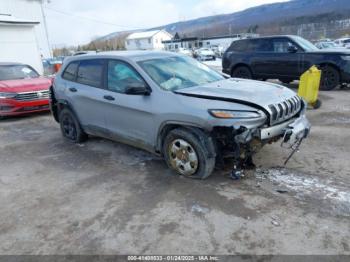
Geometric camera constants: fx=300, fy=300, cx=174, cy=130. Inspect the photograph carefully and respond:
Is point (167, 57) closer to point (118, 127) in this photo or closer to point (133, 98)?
point (133, 98)

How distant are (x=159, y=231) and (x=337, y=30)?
7943 cm

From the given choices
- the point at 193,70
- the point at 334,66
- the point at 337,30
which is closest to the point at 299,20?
the point at 337,30

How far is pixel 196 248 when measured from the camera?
278cm

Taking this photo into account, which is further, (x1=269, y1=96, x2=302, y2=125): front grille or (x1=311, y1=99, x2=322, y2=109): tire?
(x1=311, y1=99, x2=322, y2=109): tire

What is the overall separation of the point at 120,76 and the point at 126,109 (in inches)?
21.7

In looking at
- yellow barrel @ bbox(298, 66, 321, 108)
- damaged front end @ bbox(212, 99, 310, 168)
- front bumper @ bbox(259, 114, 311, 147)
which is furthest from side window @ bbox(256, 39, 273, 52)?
damaged front end @ bbox(212, 99, 310, 168)

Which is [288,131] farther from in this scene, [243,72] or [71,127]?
[243,72]

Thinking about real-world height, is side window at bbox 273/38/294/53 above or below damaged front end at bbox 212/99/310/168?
above

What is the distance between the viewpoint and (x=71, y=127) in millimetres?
5973

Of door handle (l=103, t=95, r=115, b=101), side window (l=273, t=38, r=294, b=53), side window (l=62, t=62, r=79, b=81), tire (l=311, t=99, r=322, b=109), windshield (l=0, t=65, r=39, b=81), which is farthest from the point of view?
side window (l=273, t=38, r=294, b=53)

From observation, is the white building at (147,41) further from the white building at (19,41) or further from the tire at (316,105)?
the tire at (316,105)

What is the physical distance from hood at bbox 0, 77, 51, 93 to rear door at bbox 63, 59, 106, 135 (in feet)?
10.6

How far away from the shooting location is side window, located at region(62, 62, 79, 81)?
5594 millimetres

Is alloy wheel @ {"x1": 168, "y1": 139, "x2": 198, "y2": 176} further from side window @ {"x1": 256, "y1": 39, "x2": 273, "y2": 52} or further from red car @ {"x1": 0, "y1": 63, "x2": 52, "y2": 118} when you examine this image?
side window @ {"x1": 256, "y1": 39, "x2": 273, "y2": 52}
